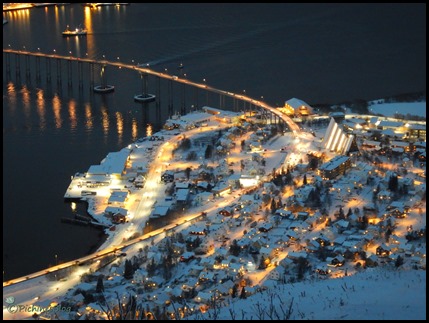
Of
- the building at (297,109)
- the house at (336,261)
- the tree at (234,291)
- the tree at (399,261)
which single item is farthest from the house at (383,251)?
the building at (297,109)

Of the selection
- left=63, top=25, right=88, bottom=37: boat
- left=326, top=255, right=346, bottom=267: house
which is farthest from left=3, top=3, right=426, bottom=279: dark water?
left=326, top=255, right=346, bottom=267: house

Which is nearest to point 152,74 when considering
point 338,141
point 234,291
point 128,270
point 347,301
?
point 338,141

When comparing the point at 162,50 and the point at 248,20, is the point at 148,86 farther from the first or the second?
the point at 248,20

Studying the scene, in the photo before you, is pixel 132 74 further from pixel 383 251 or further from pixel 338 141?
pixel 383 251

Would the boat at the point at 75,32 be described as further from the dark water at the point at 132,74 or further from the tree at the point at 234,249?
the tree at the point at 234,249

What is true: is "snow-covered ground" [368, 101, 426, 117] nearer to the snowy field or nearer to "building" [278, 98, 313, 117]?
"building" [278, 98, 313, 117]
